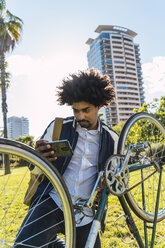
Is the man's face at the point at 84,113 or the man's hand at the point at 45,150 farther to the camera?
the man's face at the point at 84,113

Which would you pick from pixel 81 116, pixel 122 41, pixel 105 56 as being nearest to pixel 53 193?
pixel 81 116

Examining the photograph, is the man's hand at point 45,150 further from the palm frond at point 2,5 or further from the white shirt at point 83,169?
the palm frond at point 2,5

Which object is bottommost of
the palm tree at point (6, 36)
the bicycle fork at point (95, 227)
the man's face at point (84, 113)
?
the bicycle fork at point (95, 227)

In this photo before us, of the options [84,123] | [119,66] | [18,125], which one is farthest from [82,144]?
[18,125]

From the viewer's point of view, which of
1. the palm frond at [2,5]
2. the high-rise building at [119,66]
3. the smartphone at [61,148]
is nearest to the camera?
the smartphone at [61,148]

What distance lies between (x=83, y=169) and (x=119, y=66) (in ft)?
291

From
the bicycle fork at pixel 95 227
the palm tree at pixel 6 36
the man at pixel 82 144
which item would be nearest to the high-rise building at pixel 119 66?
the palm tree at pixel 6 36

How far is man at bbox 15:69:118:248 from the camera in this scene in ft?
5.54

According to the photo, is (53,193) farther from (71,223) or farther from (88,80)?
(88,80)

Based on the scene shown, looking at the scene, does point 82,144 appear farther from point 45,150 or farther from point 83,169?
point 45,150

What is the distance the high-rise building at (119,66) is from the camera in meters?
82.1

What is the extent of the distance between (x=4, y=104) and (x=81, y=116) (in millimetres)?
13099

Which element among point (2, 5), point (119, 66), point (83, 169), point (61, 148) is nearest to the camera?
point (61, 148)

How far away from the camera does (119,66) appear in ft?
281
